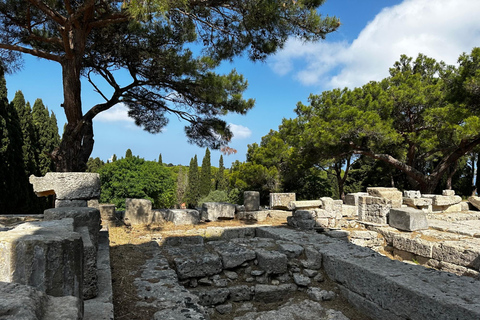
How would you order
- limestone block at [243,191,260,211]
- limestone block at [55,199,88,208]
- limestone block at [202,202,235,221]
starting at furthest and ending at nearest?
limestone block at [243,191,260,211] < limestone block at [202,202,235,221] < limestone block at [55,199,88,208]

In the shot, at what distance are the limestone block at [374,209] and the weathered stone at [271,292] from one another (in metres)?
4.76

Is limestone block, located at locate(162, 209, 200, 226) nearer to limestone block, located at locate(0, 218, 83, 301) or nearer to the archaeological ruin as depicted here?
the archaeological ruin

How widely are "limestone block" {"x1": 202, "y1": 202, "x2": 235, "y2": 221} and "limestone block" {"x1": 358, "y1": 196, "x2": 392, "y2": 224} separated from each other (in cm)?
364

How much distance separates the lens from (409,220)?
6.75 m

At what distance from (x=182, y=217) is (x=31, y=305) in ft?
22.4

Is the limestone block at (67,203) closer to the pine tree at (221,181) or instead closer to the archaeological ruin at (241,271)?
the archaeological ruin at (241,271)

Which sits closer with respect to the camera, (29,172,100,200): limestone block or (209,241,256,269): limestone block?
(209,241,256,269): limestone block

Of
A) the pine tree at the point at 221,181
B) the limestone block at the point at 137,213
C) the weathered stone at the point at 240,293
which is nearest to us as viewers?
the weathered stone at the point at 240,293

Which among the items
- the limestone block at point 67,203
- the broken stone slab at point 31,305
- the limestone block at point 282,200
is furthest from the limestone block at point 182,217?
the broken stone slab at point 31,305

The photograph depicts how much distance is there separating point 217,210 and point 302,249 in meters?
4.32

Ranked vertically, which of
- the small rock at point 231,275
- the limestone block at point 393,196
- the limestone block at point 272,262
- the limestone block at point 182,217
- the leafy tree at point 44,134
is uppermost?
the leafy tree at point 44,134

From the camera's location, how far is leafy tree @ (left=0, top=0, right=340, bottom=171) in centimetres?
630

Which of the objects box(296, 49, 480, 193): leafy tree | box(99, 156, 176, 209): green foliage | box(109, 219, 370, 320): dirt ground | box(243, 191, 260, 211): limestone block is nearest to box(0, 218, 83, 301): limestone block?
box(109, 219, 370, 320): dirt ground

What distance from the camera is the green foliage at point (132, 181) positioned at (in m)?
13.2
